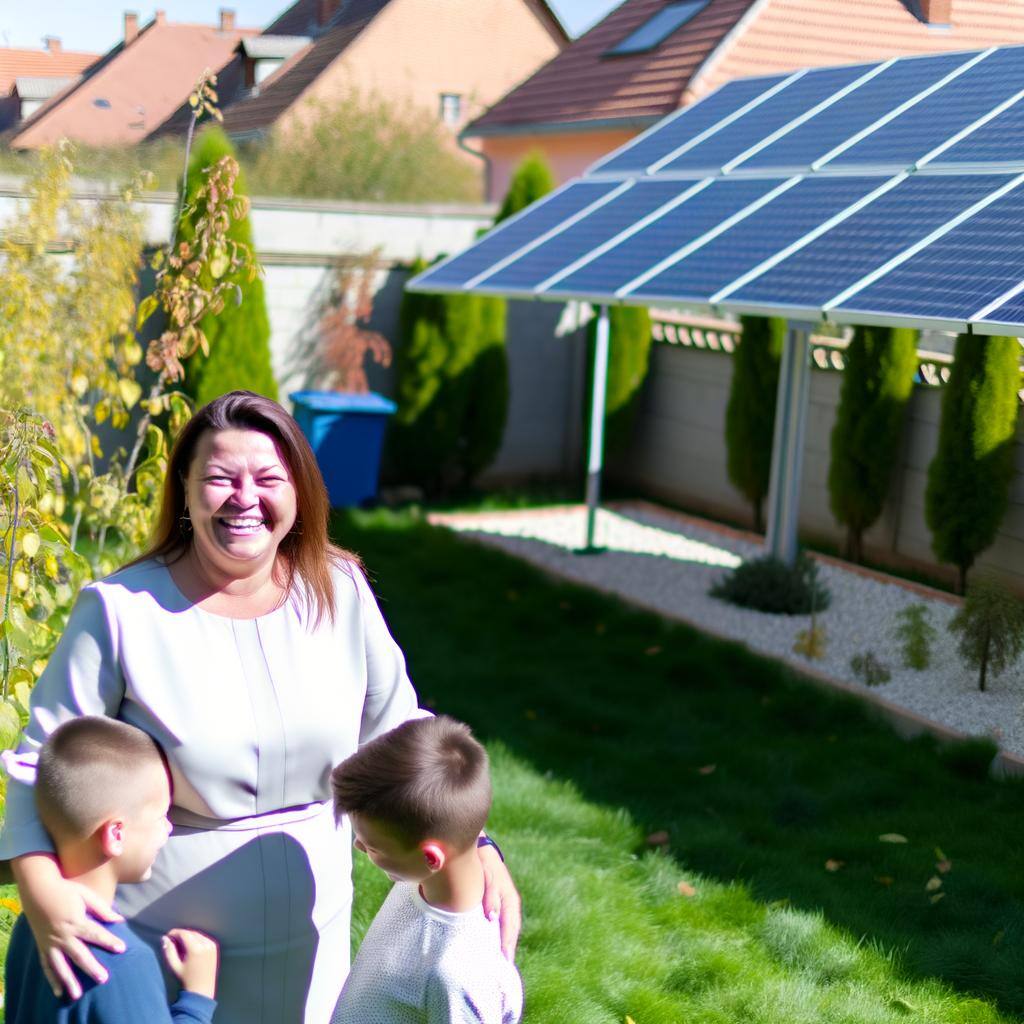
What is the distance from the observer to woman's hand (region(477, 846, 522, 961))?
2.47 m

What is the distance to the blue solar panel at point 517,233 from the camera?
9.80 metres

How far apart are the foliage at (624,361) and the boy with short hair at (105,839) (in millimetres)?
10532

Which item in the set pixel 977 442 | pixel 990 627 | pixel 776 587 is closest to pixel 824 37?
pixel 977 442

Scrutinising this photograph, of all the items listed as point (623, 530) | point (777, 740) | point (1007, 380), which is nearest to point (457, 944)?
point (777, 740)

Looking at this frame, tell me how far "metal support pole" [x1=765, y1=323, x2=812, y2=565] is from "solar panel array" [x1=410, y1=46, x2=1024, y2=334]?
798mm

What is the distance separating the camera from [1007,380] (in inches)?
345

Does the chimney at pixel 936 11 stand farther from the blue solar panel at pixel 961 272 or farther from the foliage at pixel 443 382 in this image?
the blue solar panel at pixel 961 272

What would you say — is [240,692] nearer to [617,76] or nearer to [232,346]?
[232,346]

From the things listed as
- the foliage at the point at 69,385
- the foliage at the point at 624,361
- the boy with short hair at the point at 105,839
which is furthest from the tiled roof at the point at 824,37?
the boy with short hair at the point at 105,839

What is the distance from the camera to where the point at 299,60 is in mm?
25906

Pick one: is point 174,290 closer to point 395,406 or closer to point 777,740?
point 777,740

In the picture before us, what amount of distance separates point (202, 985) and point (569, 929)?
7.71 feet

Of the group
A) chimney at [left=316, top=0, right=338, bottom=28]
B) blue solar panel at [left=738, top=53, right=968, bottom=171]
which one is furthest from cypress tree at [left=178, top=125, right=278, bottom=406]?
chimney at [left=316, top=0, right=338, bottom=28]

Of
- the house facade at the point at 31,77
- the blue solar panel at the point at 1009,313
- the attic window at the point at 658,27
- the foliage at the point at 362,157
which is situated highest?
the attic window at the point at 658,27
